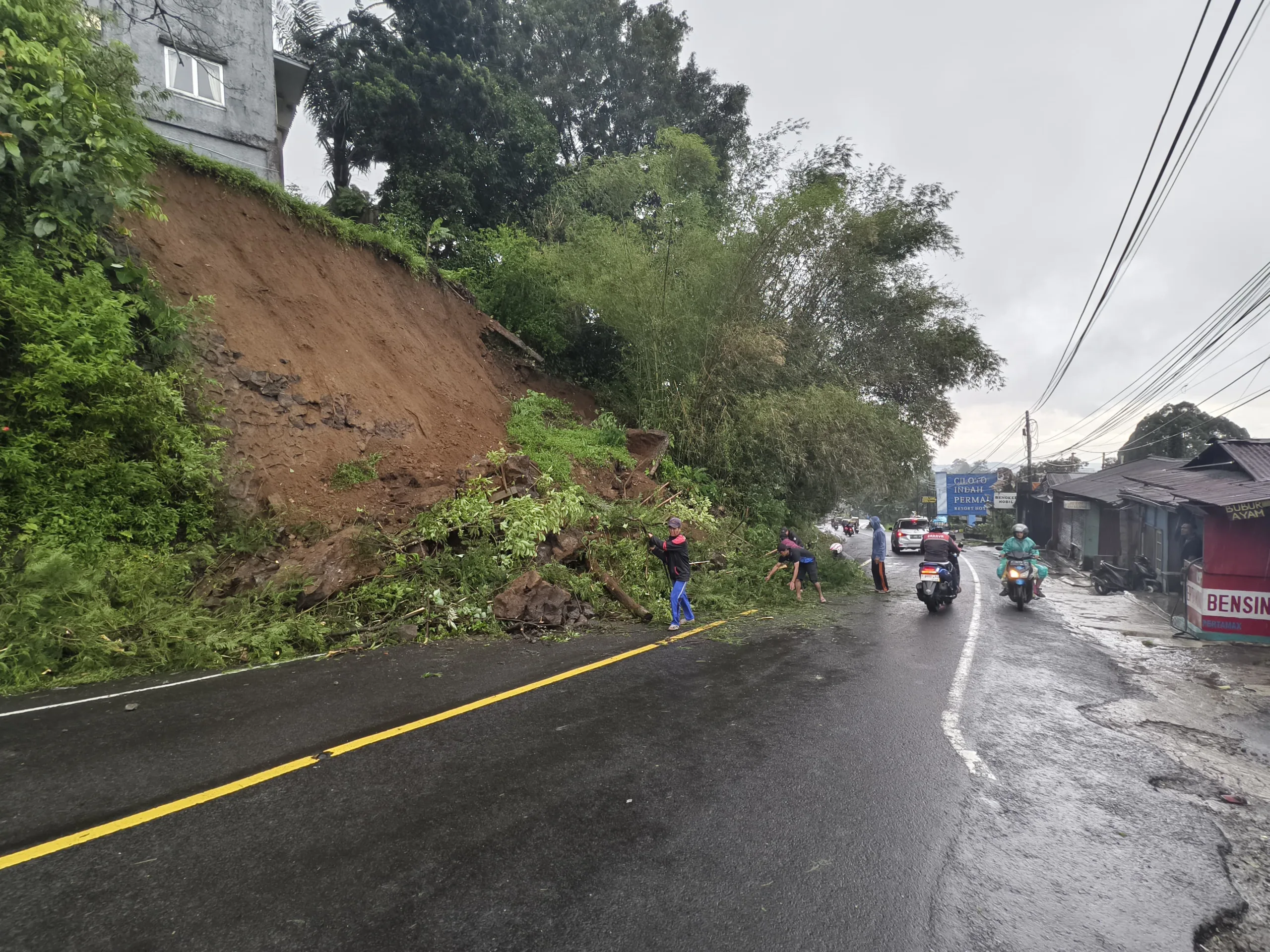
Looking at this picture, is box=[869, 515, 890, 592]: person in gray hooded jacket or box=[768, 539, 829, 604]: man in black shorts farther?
box=[869, 515, 890, 592]: person in gray hooded jacket

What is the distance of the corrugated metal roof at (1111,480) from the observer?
23453 mm

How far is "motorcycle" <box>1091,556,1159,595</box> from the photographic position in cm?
1811

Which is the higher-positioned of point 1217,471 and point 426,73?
point 426,73

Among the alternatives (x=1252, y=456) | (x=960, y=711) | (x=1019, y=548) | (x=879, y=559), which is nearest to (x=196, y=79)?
(x=879, y=559)

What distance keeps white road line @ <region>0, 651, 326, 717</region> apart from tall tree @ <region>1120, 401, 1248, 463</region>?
143ft

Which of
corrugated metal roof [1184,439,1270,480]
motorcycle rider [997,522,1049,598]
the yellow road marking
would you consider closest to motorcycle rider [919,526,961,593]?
motorcycle rider [997,522,1049,598]

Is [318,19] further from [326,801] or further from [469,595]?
[326,801]

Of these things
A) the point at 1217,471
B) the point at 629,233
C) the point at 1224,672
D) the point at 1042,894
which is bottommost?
the point at 1224,672

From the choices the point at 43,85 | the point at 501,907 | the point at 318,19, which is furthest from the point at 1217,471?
the point at 318,19

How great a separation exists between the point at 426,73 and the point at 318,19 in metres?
4.91

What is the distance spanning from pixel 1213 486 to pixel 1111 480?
16200mm

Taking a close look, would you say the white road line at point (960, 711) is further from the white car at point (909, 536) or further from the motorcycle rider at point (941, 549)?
the white car at point (909, 536)

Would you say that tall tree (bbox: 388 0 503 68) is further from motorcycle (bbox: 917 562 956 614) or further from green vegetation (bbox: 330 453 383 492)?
motorcycle (bbox: 917 562 956 614)

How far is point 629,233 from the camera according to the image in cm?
1889
